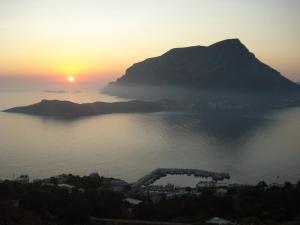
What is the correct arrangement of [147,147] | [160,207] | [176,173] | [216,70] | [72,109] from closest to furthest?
1. [160,207]
2. [176,173]
3. [147,147]
4. [72,109]
5. [216,70]

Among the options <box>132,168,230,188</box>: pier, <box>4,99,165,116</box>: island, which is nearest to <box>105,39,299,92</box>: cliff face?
<box>4,99,165,116</box>: island

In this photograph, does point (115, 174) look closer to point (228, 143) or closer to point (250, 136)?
point (228, 143)

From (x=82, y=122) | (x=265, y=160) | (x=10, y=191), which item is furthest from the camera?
(x=82, y=122)

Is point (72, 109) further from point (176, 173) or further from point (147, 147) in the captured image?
point (176, 173)

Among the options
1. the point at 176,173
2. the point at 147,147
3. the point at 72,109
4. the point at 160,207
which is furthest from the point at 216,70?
the point at 160,207

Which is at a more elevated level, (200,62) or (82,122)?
(200,62)

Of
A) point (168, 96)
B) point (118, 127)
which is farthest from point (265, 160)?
point (168, 96)
